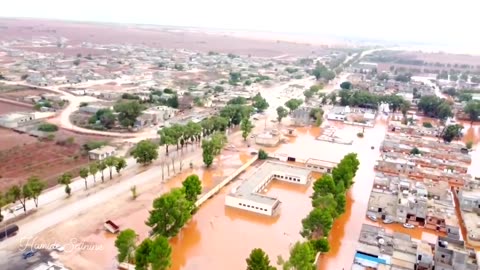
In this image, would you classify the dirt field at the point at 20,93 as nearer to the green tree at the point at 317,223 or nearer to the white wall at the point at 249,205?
the white wall at the point at 249,205

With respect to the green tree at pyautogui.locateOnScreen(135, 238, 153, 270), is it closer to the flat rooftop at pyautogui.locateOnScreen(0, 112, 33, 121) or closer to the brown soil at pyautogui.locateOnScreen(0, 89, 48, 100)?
the flat rooftop at pyautogui.locateOnScreen(0, 112, 33, 121)

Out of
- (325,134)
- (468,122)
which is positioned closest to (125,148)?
(325,134)

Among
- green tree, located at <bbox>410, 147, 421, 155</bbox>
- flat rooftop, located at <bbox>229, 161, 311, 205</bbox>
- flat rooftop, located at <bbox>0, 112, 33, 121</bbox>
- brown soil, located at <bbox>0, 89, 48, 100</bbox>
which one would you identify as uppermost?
brown soil, located at <bbox>0, 89, 48, 100</bbox>

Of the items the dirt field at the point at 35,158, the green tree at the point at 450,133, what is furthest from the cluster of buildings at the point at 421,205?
the dirt field at the point at 35,158

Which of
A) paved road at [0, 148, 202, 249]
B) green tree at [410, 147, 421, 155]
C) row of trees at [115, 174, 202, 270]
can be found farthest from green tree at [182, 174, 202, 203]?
green tree at [410, 147, 421, 155]

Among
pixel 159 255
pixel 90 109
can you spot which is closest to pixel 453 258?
pixel 159 255

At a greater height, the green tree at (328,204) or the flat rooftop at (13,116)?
the green tree at (328,204)

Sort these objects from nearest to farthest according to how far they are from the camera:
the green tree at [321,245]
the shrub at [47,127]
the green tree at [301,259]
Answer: the green tree at [301,259], the green tree at [321,245], the shrub at [47,127]
